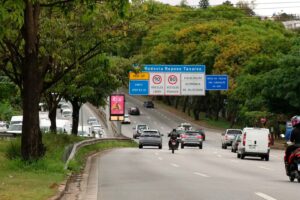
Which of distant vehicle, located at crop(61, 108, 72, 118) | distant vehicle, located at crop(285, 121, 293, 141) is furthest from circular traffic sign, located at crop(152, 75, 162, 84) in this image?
distant vehicle, located at crop(61, 108, 72, 118)

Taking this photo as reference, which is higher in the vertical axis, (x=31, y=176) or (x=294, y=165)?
(x=294, y=165)

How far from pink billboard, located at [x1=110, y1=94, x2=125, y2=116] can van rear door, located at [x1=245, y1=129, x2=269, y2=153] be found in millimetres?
33488

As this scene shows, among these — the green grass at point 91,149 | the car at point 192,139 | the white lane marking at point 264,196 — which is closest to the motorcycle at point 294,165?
the white lane marking at point 264,196

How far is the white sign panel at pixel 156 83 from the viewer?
213 feet

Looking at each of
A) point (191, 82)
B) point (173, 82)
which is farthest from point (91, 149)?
point (191, 82)

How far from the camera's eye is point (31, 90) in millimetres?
22312

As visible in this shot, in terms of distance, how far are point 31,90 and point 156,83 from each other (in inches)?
1695

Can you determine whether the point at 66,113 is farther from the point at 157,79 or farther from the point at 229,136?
the point at 229,136

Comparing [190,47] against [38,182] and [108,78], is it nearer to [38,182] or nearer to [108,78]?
[108,78]

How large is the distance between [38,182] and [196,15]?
110737 mm

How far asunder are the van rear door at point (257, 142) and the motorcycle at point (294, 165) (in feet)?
62.2

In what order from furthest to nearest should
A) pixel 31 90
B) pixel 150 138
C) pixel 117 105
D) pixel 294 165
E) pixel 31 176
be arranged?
pixel 117 105 → pixel 150 138 → pixel 31 90 → pixel 294 165 → pixel 31 176

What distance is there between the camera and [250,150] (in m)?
40.1

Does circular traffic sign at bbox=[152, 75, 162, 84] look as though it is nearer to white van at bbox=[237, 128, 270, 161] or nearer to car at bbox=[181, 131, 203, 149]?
car at bbox=[181, 131, 203, 149]
